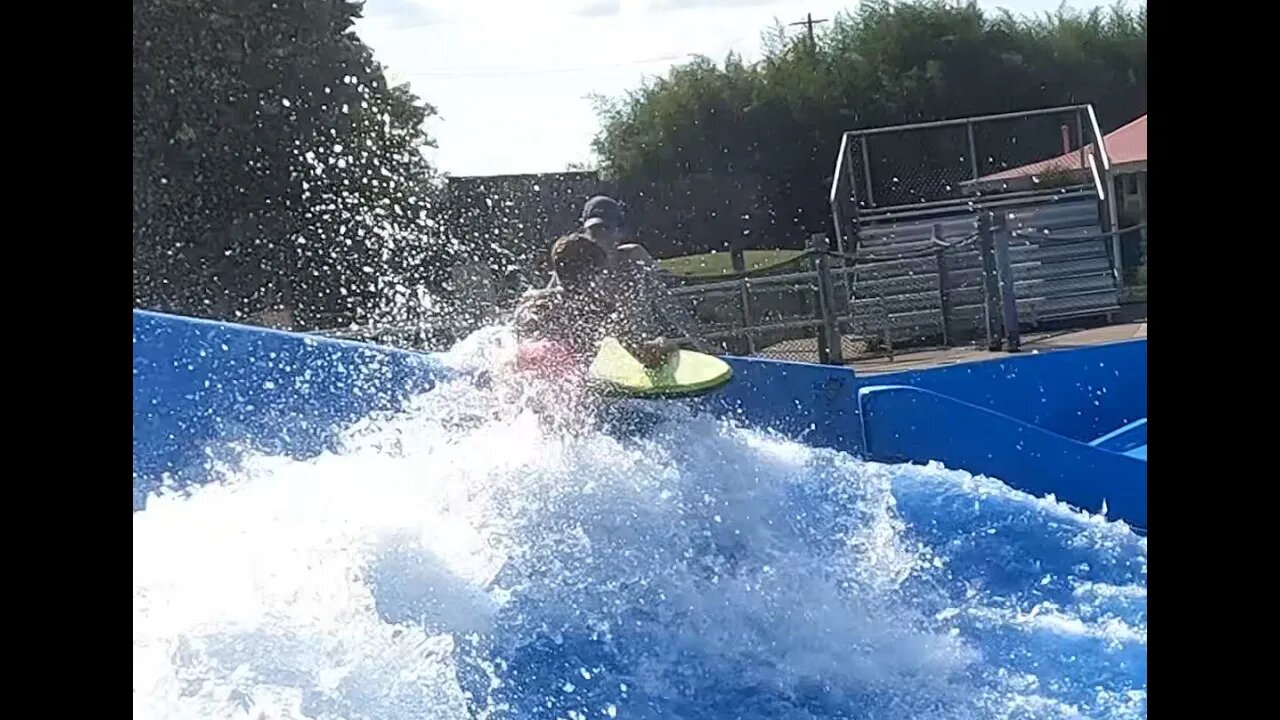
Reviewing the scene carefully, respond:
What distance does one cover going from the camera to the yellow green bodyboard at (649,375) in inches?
103

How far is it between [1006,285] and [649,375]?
1992 mm

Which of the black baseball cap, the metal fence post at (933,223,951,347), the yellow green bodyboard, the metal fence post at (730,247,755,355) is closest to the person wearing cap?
the black baseball cap

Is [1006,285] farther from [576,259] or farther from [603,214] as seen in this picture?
[576,259]

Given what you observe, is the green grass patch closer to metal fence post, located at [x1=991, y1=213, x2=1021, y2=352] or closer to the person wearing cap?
metal fence post, located at [x1=991, y1=213, x2=1021, y2=352]

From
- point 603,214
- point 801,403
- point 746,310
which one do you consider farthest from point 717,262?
point 603,214

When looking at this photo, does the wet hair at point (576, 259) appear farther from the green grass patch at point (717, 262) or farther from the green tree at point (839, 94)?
the green tree at point (839, 94)

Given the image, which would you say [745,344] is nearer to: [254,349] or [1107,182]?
[1107,182]

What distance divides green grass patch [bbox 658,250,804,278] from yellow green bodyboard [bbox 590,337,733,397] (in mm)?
1911

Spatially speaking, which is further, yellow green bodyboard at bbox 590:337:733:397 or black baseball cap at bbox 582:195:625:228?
black baseball cap at bbox 582:195:625:228

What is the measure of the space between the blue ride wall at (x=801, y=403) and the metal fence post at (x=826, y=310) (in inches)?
33.7

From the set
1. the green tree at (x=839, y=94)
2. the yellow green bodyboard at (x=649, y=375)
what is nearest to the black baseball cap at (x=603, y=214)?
the yellow green bodyboard at (x=649, y=375)

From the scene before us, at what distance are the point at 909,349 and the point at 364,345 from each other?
7.55ft

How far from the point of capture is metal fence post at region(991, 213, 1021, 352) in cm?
419
